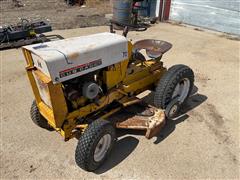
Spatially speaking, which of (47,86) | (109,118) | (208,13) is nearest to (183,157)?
(109,118)

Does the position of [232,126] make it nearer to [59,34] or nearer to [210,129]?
[210,129]

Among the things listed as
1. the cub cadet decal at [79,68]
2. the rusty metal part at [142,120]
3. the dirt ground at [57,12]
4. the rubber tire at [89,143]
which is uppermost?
the cub cadet decal at [79,68]

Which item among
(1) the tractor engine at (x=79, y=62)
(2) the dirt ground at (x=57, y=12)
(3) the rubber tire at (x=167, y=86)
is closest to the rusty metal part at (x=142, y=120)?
(3) the rubber tire at (x=167, y=86)

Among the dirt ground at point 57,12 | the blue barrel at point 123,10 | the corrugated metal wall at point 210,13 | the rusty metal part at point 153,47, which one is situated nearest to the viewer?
the rusty metal part at point 153,47

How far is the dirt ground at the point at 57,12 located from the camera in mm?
10133

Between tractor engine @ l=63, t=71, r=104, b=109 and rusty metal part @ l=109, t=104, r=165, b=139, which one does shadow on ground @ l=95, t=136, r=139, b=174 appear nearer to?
rusty metal part @ l=109, t=104, r=165, b=139

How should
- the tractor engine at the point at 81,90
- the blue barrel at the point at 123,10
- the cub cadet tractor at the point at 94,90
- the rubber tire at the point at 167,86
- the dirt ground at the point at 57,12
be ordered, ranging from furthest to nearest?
the dirt ground at the point at 57,12, the blue barrel at the point at 123,10, the rubber tire at the point at 167,86, the tractor engine at the point at 81,90, the cub cadet tractor at the point at 94,90

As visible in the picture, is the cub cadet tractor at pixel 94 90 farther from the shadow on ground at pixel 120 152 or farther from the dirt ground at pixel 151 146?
the dirt ground at pixel 151 146

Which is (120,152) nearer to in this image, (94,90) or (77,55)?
(94,90)

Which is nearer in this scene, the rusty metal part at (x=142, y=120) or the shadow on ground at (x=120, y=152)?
the shadow on ground at (x=120, y=152)

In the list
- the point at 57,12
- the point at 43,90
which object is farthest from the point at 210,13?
the point at 43,90

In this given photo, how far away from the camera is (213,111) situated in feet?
15.1

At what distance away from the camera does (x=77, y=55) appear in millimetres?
3008

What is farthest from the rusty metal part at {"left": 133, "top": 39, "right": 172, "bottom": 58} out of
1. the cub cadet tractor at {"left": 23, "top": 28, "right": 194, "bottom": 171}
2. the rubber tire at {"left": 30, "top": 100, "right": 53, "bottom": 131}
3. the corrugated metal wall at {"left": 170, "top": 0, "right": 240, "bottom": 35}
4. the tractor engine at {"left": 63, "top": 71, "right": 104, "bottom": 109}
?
the corrugated metal wall at {"left": 170, "top": 0, "right": 240, "bottom": 35}
